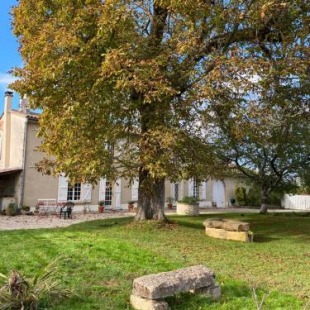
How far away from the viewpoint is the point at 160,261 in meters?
7.95

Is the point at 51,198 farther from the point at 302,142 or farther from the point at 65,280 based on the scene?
the point at 65,280

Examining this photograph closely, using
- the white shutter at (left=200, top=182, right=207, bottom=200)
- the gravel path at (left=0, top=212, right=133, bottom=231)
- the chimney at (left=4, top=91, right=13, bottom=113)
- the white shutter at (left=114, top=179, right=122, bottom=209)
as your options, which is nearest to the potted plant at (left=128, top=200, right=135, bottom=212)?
the white shutter at (left=114, top=179, right=122, bottom=209)

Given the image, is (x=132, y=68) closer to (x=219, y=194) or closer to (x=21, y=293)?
(x=21, y=293)

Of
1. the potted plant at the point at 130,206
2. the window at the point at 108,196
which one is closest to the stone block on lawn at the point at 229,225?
the potted plant at the point at 130,206

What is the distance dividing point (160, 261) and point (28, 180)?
49.2 feet

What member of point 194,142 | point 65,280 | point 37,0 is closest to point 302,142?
point 194,142

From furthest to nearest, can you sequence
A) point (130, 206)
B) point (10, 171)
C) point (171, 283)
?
1. point (130, 206)
2. point (10, 171)
3. point (171, 283)

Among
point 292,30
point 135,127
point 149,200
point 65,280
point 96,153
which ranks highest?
point 292,30

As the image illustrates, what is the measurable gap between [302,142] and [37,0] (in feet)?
45.4

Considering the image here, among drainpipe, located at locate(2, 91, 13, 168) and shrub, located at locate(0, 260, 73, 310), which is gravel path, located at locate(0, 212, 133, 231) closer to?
drainpipe, located at locate(2, 91, 13, 168)

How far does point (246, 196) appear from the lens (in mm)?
34125

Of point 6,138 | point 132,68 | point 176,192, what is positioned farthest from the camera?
point 176,192

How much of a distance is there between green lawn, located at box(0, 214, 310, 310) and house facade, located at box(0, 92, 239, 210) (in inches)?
337

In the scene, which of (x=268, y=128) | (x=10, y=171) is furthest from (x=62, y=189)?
(x=268, y=128)
